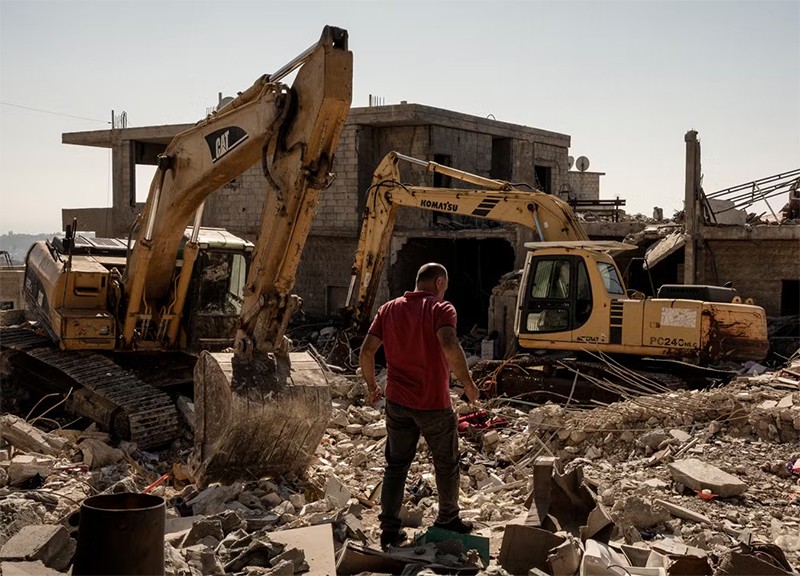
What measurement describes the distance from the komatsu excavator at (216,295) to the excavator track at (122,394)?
0.02 metres

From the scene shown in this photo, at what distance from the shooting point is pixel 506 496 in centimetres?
761

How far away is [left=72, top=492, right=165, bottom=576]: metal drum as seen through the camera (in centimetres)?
411

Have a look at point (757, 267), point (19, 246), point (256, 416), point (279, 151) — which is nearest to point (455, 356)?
point (256, 416)

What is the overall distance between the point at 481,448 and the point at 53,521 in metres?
4.77

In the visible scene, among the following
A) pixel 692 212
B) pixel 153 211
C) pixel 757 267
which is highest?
pixel 692 212

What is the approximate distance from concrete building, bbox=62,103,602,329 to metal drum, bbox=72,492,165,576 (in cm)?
1574

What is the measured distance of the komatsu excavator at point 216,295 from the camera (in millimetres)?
7305

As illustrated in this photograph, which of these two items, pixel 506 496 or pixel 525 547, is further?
pixel 506 496

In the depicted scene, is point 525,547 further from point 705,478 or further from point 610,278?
point 610,278

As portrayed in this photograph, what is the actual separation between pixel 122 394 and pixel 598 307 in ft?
20.6

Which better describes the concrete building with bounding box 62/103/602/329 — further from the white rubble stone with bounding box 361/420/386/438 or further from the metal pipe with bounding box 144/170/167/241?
the metal pipe with bounding box 144/170/167/241

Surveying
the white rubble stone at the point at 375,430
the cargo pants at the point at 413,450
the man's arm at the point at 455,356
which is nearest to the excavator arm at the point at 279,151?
the cargo pants at the point at 413,450

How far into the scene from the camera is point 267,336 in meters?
7.57

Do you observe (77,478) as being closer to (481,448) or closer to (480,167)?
(481,448)
